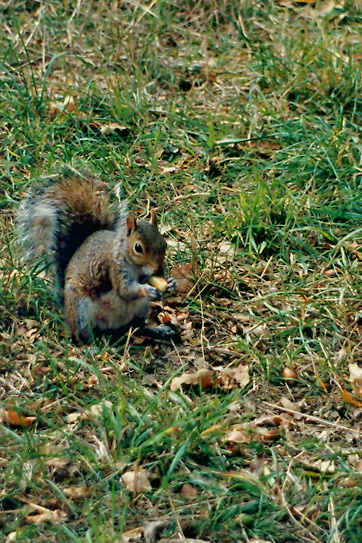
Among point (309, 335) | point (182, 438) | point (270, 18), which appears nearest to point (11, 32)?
point (270, 18)

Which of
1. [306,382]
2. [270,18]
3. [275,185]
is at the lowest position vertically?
[306,382]

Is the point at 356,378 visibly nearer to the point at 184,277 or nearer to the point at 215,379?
the point at 215,379

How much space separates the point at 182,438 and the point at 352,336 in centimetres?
93

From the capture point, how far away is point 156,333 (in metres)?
3.52

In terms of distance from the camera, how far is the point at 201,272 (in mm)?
3711

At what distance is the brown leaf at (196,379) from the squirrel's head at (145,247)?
390 mm

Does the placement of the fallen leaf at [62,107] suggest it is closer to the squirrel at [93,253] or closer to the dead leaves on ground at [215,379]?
the squirrel at [93,253]

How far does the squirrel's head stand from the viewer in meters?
3.30

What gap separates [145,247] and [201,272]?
48 cm

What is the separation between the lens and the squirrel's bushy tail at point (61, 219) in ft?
11.5

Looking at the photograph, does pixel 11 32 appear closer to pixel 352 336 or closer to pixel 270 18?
pixel 270 18

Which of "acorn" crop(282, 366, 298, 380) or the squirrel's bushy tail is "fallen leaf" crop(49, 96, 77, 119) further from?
"acorn" crop(282, 366, 298, 380)

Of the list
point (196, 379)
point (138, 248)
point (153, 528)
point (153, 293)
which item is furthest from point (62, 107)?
point (153, 528)

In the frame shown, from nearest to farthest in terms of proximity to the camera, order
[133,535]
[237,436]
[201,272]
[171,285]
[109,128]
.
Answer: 1. [133,535]
2. [237,436]
3. [171,285]
4. [201,272]
5. [109,128]
